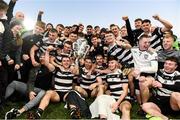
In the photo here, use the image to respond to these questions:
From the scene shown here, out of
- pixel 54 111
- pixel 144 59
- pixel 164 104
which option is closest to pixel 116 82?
pixel 144 59

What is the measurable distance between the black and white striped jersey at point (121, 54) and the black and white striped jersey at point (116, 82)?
27.9 inches

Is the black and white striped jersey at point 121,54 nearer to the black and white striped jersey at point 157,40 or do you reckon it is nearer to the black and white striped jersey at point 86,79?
the black and white striped jersey at point 86,79

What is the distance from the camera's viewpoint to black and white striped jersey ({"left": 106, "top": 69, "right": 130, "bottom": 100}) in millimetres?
9180

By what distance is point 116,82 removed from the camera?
30.5 ft

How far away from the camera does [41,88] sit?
9.59 m

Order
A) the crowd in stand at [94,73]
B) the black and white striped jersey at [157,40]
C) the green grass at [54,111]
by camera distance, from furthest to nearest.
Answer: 1. the black and white striped jersey at [157,40]
2. the green grass at [54,111]
3. the crowd in stand at [94,73]

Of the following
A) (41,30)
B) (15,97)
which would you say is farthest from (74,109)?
(41,30)

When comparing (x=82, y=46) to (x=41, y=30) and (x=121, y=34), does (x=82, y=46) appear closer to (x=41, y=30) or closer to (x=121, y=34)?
(x=121, y=34)

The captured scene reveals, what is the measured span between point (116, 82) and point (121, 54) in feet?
3.85

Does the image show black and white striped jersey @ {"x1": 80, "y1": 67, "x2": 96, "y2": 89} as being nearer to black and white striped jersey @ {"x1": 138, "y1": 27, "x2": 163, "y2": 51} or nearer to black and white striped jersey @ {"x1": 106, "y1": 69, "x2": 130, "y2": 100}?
black and white striped jersey @ {"x1": 106, "y1": 69, "x2": 130, "y2": 100}

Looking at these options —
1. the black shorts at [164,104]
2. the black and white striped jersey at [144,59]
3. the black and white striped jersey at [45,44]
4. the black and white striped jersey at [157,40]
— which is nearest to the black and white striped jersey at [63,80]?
the black and white striped jersey at [45,44]

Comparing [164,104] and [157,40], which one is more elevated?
[157,40]

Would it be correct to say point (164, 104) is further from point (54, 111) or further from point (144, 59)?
point (54, 111)

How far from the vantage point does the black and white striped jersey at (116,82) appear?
9180mm
